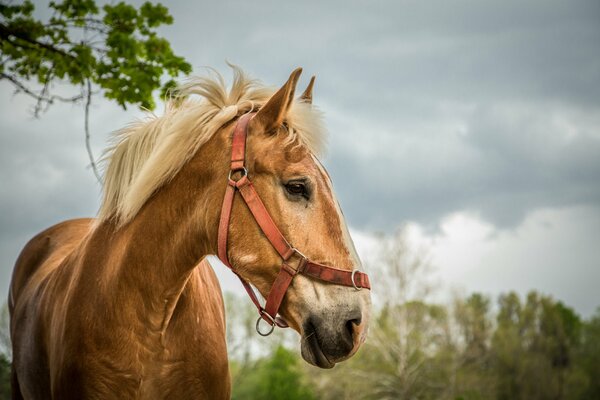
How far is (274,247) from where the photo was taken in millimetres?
3033

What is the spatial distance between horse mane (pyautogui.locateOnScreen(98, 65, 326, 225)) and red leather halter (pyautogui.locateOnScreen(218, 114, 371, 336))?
30 centimetres

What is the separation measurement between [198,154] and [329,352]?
1.41 metres

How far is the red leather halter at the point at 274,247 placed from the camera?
291 cm

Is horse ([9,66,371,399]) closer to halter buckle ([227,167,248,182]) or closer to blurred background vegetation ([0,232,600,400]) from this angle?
halter buckle ([227,167,248,182])

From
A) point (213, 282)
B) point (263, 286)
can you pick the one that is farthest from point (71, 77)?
point (263, 286)

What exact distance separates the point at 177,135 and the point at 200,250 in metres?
0.71

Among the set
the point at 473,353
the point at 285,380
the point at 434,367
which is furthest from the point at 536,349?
the point at 285,380

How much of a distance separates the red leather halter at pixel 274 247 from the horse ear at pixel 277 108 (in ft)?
0.33

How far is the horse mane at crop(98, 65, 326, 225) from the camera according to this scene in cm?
341

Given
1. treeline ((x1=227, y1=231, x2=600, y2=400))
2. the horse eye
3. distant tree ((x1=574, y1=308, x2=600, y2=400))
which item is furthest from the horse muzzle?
distant tree ((x1=574, y1=308, x2=600, y2=400))

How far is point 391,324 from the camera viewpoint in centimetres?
3195

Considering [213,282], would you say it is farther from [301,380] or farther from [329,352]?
[301,380]

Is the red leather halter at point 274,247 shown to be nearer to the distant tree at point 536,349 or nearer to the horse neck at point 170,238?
the horse neck at point 170,238

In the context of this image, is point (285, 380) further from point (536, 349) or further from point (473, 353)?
point (536, 349)
